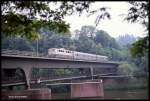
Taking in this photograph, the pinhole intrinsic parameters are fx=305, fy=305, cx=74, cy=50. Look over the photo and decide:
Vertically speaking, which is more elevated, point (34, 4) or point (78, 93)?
point (34, 4)

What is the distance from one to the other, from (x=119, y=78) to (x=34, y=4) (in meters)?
52.6

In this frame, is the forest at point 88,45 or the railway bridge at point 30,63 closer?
the railway bridge at point 30,63

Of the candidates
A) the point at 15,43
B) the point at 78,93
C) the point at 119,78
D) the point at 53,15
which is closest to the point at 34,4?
the point at 53,15

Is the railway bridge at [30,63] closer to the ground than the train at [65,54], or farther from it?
closer to the ground

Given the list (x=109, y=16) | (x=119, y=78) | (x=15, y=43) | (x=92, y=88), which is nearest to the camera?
(x=109, y=16)

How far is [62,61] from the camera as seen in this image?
3991cm

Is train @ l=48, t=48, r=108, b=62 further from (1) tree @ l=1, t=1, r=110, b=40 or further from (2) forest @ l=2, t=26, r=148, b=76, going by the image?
(1) tree @ l=1, t=1, r=110, b=40

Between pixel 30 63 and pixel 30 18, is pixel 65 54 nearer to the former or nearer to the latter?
pixel 30 63

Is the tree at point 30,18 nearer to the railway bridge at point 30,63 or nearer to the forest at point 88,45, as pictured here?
the railway bridge at point 30,63

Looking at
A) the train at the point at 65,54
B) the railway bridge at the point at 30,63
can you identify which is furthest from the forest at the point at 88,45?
the railway bridge at the point at 30,63

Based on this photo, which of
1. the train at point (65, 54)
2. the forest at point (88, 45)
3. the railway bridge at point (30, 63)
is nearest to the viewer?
the railway bridge at point (30, 63)

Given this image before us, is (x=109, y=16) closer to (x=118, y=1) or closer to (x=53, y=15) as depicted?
(x=118, y=1)

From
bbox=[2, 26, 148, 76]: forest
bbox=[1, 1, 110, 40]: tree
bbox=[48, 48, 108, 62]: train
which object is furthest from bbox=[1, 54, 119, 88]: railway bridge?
bbox=[1, 1, 110, 40]: tree

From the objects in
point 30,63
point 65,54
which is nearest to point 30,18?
point 30,63
